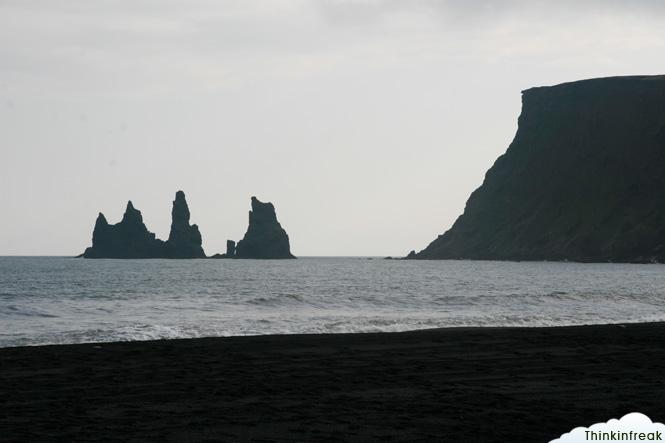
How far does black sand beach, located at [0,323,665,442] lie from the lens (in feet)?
43.5

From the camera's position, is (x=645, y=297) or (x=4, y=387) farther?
(x=645, y=297)

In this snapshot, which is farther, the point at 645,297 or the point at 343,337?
the point at 645,297

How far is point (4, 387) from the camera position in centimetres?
1705

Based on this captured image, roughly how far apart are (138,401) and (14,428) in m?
2.63

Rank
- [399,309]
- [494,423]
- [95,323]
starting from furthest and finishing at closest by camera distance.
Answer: [399,309]
[95,323]
[494,423]

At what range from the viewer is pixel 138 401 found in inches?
612

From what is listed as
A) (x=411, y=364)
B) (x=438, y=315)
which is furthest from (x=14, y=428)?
(x=438, y=315)

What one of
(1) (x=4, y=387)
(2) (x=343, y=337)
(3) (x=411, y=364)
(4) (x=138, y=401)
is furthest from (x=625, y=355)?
→ (1) (x=4, y=387)

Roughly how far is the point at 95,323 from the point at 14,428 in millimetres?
24335

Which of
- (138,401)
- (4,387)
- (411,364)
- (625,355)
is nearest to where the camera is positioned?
(138,401)

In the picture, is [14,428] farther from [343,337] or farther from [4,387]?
[343,337]

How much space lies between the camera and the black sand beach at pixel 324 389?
13.3 metres

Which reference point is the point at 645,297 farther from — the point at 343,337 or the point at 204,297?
the point at 343,337

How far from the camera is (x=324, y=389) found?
16.9 m
